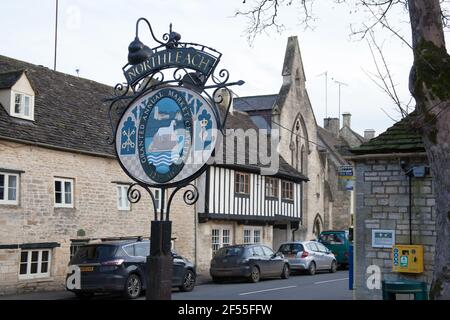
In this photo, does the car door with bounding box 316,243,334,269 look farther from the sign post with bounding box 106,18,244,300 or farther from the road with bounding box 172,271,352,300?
the sign post with bounding box 106,18,244,300

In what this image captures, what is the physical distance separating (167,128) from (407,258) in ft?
26.2

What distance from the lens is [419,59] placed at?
374 inches

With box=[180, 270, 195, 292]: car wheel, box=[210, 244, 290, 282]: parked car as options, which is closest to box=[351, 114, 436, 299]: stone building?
box=[180, 270, 195, 292]: car wheel

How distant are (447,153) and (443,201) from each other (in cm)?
69

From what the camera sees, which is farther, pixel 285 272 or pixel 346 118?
pixel 346 118

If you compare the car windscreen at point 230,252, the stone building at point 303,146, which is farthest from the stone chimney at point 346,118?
the car windscreen at point 230,252

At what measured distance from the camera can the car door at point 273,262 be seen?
2442 centimetres

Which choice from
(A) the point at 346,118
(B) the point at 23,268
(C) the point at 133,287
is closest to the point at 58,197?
(B) the point at 23,268

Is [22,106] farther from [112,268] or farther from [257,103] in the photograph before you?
[257,103]

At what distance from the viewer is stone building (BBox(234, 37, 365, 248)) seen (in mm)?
38969

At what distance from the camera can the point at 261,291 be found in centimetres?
1962

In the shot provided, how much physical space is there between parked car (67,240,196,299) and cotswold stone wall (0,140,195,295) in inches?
77.6
